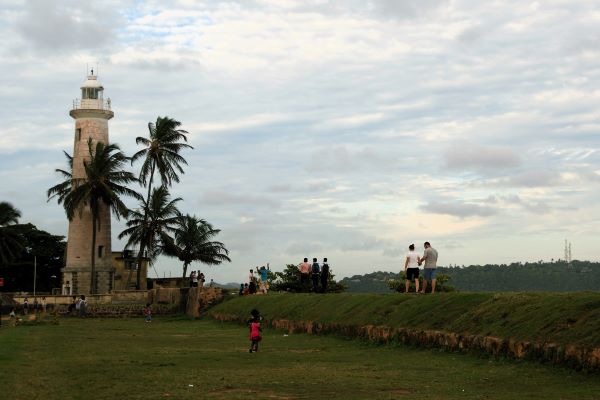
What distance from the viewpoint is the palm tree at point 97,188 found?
61.6m

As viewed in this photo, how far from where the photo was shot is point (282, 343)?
82.0 ft

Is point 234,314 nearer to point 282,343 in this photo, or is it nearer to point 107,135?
point 282,343

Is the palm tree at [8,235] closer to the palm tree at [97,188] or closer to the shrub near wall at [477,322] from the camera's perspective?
the palm tree at [97,188]

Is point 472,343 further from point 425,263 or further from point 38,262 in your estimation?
point 38,262

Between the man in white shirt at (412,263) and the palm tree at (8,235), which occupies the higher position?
the palm tree at (8,235)

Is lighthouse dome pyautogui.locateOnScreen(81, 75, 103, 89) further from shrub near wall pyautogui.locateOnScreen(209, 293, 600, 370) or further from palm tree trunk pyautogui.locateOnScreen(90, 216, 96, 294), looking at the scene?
shrub near wall pyautogui.locateOnScreen(209, 293, 600, 370)

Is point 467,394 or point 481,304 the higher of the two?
point 481,304

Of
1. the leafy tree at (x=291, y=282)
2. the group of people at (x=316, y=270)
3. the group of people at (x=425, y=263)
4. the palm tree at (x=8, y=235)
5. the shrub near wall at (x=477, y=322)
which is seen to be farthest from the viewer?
the palm tree at (x=8, y=235)

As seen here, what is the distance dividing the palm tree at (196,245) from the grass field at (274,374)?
45384 millimetres

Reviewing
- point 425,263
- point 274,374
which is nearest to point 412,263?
point 425,263

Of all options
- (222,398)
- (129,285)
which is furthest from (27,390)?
(129,285)

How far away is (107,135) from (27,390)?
2077 inches

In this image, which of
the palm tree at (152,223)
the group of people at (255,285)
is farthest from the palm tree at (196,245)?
the group of people at (255,285)

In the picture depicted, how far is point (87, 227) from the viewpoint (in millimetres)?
63781
